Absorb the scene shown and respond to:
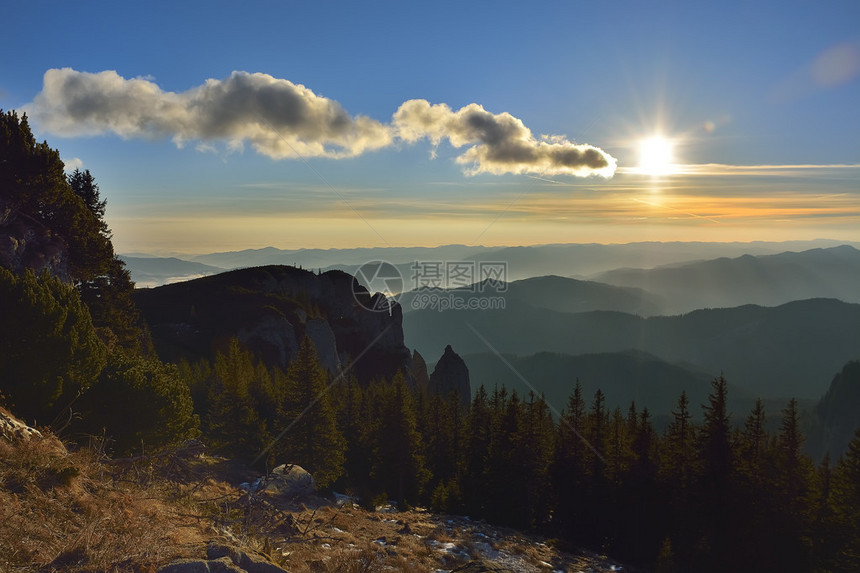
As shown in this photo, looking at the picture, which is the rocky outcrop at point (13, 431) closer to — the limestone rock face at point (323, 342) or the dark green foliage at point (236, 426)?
the dark green foliage at point (236, 426)

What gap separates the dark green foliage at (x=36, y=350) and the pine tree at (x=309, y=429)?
24229mm

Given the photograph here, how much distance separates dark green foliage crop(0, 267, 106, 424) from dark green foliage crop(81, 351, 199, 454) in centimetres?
204

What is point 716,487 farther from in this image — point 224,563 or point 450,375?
point 450,375

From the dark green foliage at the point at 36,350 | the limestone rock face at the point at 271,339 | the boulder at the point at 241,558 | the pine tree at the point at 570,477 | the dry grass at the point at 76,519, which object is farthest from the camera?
the limestone rock face at the point at 271,339

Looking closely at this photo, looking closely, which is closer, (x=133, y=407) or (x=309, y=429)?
(x=133, y=407)

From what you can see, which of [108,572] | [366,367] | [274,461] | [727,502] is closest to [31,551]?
[108,572]

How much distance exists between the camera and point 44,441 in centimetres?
1335

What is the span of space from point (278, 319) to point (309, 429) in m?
52.8

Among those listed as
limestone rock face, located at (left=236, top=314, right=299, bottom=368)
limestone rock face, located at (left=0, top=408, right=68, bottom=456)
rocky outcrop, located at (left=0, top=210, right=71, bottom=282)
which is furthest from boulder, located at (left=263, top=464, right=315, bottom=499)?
limestone rock face, located at (left=236, top=314, right=299, bottom=368)

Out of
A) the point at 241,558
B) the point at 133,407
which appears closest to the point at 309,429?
the point at 133,407

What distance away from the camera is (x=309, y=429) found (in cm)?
4409

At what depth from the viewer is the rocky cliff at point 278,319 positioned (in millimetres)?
88688

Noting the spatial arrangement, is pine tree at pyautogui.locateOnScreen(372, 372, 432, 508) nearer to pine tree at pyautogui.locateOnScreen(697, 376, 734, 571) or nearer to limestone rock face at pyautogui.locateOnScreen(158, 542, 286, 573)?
pine tree at pyautogui.locateOnScreen(697, 376, 734, 571)

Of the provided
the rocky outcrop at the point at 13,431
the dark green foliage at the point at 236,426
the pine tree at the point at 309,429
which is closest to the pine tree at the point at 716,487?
the pine tree at the point at 309,429
